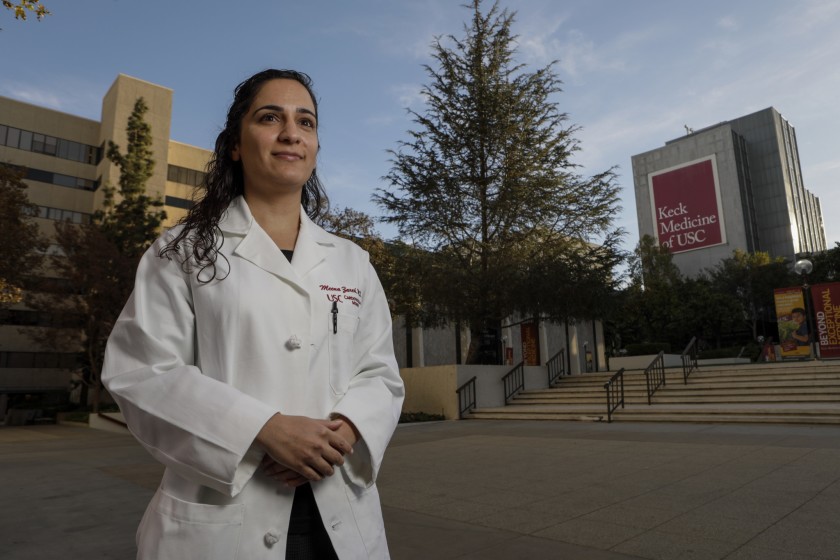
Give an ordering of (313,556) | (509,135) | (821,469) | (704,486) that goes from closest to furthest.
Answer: (313,556) < (704,486) < (821,469) < (509,135)

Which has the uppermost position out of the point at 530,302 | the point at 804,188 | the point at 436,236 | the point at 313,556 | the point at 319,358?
the point at 804,188

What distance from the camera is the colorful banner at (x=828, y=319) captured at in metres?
17.7

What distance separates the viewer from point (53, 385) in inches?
1375

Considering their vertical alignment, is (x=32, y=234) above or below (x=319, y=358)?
above

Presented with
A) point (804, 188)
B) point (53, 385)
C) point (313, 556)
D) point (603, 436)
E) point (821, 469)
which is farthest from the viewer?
point (804, 188)

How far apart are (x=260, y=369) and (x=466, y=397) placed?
16263mm

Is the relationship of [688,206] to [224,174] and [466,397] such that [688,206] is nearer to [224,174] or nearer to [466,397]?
[466,397]

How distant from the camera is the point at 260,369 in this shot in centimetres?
144

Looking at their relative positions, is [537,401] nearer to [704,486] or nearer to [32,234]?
[704,486]

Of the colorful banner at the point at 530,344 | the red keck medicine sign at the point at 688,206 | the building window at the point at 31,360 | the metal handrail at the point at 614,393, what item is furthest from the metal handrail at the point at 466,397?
the red keck medicine sign at the point at 688,206

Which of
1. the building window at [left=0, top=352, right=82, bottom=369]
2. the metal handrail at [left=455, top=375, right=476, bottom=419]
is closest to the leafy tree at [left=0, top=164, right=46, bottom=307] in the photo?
the building window at [left=0, top=352, right=82, bottom=369]

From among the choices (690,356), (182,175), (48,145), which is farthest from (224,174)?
(48,145)

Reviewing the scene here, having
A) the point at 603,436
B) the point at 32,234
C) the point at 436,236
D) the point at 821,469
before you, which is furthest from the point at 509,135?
the point at 32,234

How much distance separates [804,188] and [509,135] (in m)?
100.0
